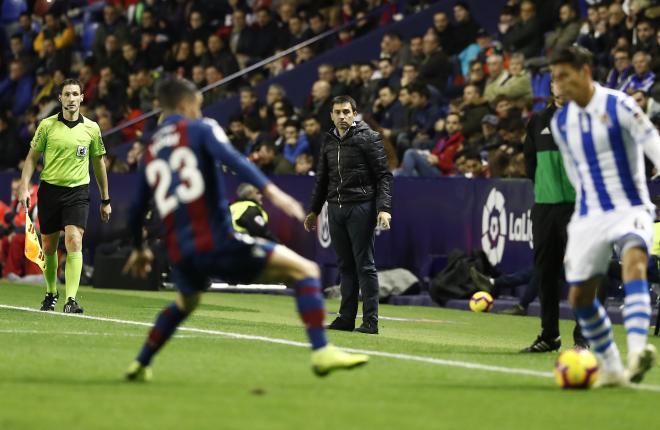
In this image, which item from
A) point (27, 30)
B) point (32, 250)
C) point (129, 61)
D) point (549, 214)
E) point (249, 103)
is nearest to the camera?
point (549, 214)

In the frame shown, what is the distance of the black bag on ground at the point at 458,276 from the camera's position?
19109mm

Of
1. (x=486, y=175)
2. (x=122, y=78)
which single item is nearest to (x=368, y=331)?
(x=486, y=175)

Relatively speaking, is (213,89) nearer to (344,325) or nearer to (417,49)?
(417,49)

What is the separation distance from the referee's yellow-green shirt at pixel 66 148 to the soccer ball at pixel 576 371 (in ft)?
24.2

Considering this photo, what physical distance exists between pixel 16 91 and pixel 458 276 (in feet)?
52.8

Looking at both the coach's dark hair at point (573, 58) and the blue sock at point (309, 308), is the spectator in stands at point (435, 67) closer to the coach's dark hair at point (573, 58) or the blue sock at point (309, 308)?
the coach's dark hair at point (573, 58)

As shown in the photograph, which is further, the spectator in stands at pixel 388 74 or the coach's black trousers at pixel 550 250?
the spectator in stands at pixel 388 74

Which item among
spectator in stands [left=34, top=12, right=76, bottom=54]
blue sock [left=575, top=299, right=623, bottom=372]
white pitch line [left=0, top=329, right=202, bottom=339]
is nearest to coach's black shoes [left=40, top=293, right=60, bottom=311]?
white pitch line [left=0, top=329, right=202, bottom=339]

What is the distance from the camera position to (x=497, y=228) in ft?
62.2

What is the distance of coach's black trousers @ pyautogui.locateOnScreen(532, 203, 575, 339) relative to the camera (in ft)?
38.8

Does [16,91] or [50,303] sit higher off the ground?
[16,91]

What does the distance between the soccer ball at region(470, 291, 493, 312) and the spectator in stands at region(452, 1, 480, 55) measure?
6670 millimetres

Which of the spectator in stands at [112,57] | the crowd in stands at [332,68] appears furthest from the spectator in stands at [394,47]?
the spectator in stands at [112,57]

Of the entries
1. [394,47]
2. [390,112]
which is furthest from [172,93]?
[394,47]
